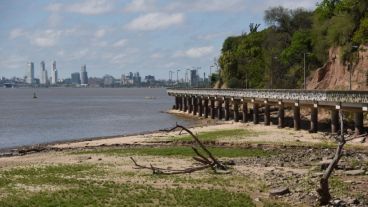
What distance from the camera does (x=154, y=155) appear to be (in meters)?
34.8

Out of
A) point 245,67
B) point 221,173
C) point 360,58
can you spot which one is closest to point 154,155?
point 221,173

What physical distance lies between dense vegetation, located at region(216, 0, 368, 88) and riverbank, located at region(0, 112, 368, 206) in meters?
33.1

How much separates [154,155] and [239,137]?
39.6 feet

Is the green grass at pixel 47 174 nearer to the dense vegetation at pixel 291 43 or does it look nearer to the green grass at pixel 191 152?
the green grass at pixel 191 152

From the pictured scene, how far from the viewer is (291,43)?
312 feet

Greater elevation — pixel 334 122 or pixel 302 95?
pixel 302 95

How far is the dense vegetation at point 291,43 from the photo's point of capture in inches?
2687

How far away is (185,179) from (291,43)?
73.8m

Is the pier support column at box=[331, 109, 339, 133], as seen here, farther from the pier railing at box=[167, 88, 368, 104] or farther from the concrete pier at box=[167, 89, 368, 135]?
the pier railing at box=[167, 88, 368, 104]

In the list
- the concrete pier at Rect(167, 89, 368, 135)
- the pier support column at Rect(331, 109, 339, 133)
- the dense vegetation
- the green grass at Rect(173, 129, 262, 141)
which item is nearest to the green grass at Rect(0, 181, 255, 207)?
the concrete pier at Rect(167, 89, 368, 135)

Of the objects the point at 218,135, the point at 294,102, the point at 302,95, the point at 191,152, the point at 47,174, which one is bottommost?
the point at 218,135

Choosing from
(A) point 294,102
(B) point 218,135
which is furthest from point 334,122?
(B) point 218,135

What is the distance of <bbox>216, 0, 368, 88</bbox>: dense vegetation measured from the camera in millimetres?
68250

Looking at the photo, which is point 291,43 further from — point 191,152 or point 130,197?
point 130,197
